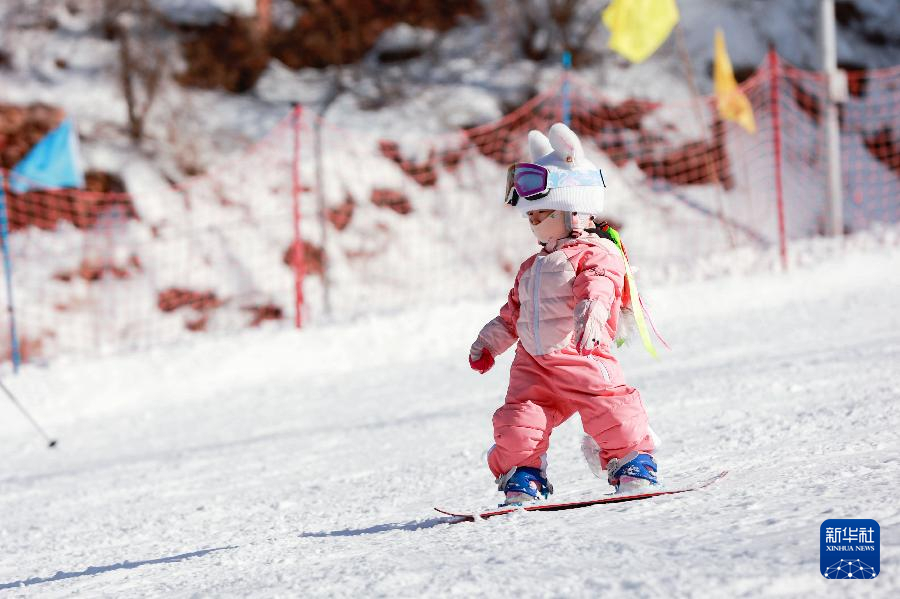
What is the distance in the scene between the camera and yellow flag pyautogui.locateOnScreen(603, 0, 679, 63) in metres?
10.4

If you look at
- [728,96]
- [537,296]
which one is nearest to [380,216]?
[728,96]

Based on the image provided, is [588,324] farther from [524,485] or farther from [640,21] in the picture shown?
[640,21]

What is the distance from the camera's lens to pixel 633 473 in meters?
2.92

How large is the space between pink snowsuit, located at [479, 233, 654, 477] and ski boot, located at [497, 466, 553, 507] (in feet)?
0.08

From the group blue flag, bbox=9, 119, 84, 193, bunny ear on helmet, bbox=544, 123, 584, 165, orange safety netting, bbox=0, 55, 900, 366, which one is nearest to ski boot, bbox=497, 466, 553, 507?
bunny ear on helmet, bbox=544, 123, 584, 165

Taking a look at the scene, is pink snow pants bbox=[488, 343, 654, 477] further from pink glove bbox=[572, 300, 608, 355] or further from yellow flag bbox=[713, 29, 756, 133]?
yellow flag bbox=[713, 29, 756, 133]

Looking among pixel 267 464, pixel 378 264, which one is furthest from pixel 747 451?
pixel 378 264

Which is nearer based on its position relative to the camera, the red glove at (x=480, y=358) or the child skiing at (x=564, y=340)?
the child skiing at (x=564, y=340)

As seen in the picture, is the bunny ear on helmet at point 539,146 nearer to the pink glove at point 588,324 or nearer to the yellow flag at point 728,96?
the pink glove at point 588,324

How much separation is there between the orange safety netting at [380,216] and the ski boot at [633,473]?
29.5ft

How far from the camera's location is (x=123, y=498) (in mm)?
4613

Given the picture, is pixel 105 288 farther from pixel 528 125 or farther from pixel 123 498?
pixel 123 498

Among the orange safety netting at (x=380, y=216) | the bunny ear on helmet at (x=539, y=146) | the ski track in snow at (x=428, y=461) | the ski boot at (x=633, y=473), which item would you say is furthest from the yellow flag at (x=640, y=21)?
the ski boot at (x=633, y=473)

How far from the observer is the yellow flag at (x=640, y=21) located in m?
10.4
